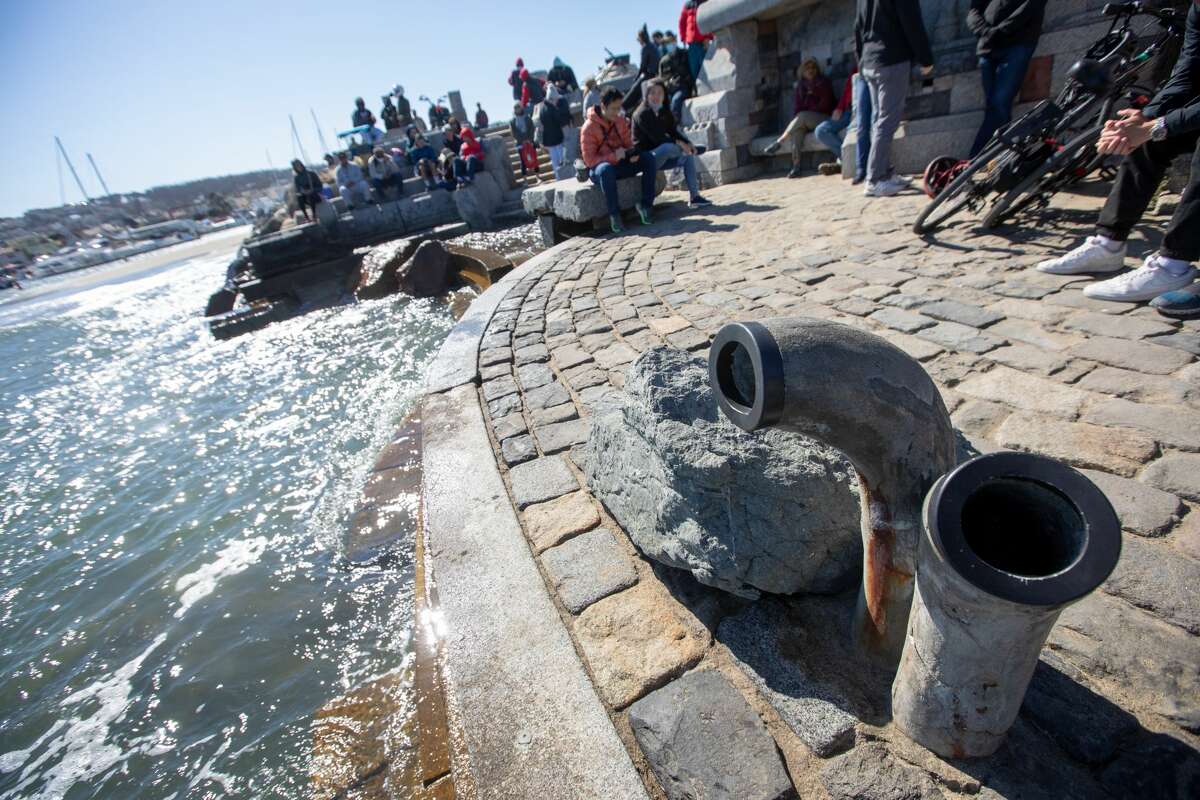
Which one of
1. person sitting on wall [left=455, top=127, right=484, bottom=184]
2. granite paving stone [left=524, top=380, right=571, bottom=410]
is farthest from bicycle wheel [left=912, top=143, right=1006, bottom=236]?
person sitting on wall [left=455, top=127, right=484, bottom=184]


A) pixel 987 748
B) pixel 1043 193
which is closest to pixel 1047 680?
pixel 987 748

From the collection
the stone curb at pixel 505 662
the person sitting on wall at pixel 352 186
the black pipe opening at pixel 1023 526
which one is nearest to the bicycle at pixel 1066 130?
the black pipe opening at pixel 1023 526

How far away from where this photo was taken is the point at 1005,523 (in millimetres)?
1057

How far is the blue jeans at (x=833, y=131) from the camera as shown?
23.5 feet

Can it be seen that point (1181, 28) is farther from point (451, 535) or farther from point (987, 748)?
point (451, 535)

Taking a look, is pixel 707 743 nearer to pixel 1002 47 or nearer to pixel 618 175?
pixel 1002 47

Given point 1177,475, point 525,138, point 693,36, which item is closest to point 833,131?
point 693,36

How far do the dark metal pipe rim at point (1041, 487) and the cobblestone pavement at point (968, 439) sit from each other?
2.15 ft

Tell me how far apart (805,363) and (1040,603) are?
→ 1.74 ft

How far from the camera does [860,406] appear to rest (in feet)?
3.60

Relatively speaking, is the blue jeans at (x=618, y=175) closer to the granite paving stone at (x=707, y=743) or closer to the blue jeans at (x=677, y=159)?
the blue jeans at (x=677, y=159)

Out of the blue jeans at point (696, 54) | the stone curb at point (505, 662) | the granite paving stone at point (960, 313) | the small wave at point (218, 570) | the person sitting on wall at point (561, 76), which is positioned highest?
the person sitting on wall at point (561, 76)

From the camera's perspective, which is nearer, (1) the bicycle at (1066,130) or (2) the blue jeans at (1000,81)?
(1) the bicycle at (1066,130)

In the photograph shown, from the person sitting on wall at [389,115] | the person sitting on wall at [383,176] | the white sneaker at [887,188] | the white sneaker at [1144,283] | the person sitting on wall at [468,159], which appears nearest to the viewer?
the white sneaker at [1144,283]
